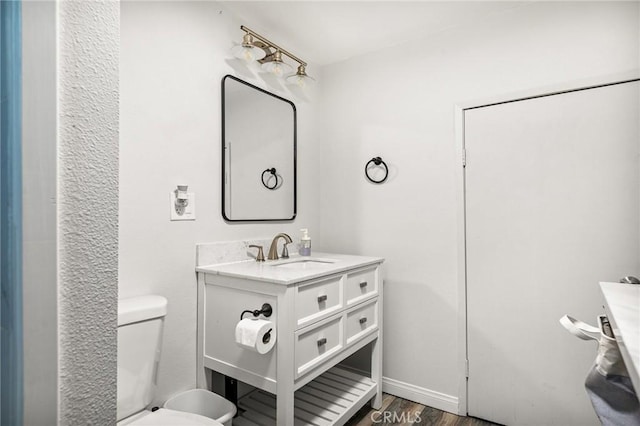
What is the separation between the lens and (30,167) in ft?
1.61

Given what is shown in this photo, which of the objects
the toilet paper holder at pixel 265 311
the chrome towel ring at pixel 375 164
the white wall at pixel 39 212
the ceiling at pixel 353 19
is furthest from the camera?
the chrome towel ring at pixel 375 164

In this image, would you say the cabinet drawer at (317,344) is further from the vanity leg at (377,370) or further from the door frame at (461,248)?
the door frame at (461,248)

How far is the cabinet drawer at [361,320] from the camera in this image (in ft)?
5.90

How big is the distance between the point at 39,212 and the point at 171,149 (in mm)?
1211

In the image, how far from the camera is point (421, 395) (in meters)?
2.11

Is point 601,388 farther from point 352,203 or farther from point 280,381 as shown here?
point 352,203

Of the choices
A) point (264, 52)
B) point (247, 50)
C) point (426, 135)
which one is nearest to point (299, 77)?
point (264, 52)

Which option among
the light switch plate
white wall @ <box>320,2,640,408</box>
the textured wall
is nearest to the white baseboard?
white wall @ <box>320,2,640,408</box>

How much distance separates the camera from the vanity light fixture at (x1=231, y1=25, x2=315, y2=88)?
1824 millimetres

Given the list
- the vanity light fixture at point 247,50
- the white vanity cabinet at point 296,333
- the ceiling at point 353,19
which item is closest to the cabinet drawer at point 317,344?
the white vanity cabinet at point 296,333

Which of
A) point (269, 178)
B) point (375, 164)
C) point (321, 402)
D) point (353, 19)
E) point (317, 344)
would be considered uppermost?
point (353, 19)

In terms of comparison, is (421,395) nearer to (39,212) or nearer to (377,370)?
(377,370)

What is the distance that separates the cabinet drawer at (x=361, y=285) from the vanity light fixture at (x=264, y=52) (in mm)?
1248

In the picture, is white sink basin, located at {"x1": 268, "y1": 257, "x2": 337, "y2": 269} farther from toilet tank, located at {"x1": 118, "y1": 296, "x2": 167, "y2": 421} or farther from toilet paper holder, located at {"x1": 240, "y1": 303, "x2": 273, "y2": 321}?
toilet tank, located at {"x1": 118, "y1": 296, "x2": 167, "y2": 421}
